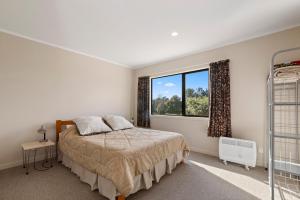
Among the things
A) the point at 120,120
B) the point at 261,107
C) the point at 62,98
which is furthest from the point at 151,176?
the point at 62,98

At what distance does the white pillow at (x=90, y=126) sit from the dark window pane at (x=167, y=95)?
73.3 inches

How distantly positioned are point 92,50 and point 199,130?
10.5ft

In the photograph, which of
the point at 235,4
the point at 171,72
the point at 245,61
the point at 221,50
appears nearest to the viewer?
the point at 235,4

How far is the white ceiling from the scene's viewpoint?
6.36 feet

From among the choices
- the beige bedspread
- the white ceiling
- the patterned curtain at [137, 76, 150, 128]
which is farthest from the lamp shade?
the patterned curtain at [137, 76, 150, 128]

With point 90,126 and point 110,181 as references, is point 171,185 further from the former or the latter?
point 90,126

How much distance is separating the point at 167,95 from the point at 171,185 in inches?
104

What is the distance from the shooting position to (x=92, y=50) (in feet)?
11.4

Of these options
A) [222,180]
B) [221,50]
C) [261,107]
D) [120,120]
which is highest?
[221,50]

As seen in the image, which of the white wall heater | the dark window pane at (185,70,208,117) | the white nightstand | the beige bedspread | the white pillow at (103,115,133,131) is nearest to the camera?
the beige bedspread

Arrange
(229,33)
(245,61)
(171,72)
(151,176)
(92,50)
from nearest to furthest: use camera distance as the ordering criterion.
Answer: (151,176)
(229,33)
(245,61)
(92,50)
(171,72)

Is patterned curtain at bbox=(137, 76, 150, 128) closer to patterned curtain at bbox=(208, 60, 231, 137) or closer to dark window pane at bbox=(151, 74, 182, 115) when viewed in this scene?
dark window pane at bbox=(151, 74, 182, 115)

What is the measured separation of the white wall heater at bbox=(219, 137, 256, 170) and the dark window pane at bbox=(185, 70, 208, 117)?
33.8 inches

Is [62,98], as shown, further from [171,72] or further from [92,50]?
[171,72]
